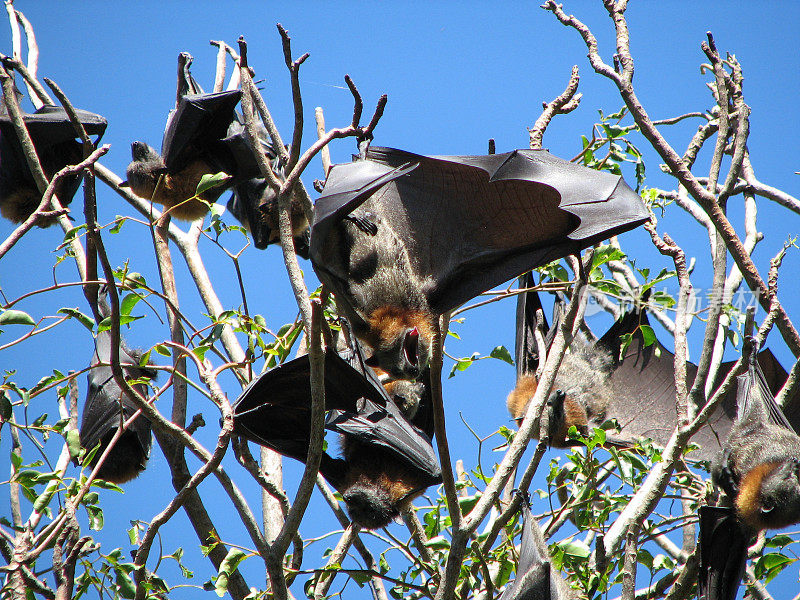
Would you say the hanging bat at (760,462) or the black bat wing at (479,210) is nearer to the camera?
the black bat wing at (479,210)

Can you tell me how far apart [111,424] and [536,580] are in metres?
3.69

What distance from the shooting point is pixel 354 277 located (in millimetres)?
4562

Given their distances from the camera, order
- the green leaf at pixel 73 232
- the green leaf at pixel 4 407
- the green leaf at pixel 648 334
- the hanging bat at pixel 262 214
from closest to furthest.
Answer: the green leaf at pixel 4 407 < the green leaf at pixel 73 232 < the green leaf at pixel 648 334 < the hanging bat at pixel 262 214

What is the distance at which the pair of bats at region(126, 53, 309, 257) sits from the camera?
595 centimetres

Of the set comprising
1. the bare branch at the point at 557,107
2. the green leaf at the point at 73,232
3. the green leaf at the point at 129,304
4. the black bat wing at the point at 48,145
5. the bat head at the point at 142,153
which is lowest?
the green leaf at the point at 129,304

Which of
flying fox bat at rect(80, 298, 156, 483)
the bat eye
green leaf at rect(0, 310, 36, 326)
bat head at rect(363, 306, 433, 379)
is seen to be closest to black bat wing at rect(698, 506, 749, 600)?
the bat eye

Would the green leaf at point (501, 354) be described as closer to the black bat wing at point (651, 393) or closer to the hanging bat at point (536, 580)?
the hanging bat at point (536, 580)

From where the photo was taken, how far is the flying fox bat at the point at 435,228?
3494 mm

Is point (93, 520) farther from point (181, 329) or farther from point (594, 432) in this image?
point (594, 432)

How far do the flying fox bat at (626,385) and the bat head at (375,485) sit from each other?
153 centimetres

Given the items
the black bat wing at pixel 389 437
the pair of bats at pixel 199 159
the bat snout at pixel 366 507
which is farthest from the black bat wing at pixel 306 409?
the pair of bats at pixel 199 159

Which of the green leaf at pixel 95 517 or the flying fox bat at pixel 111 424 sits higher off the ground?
the flying fox bat at pixel 111 424

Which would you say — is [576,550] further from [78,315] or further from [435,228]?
[78,315]

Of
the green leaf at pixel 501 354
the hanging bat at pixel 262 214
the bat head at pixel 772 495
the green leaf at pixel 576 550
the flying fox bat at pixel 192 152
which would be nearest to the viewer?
the green leaf at pixel 576 550
